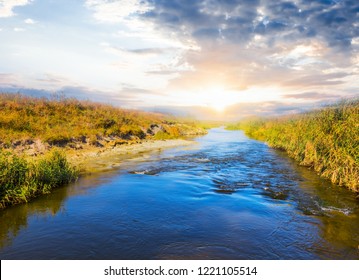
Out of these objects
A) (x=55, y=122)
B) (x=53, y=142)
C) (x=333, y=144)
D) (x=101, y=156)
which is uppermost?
(x=55, y=122)

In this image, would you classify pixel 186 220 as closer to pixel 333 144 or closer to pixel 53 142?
pixel 333 144

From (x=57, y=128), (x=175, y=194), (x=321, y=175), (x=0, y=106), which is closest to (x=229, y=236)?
(x=175, y=194)

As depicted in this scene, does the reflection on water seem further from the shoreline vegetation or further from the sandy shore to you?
the sandy shore

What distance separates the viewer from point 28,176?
1333 cm

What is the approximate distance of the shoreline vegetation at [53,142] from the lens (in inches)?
511

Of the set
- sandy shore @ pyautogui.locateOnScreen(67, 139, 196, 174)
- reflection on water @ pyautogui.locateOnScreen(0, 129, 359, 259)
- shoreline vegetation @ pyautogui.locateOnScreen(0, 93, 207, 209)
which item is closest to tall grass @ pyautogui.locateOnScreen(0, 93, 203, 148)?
shoreline vegetation @ pyautogui.locateOnScreen(0, 93, 207, 209)

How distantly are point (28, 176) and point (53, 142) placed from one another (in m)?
12.6

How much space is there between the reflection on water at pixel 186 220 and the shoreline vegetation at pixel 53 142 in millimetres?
963

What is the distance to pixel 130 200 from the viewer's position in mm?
13734

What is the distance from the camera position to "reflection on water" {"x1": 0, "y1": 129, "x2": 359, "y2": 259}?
345 inches

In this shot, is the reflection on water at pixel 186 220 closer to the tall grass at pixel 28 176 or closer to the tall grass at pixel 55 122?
the tall grass at pixel 28 176

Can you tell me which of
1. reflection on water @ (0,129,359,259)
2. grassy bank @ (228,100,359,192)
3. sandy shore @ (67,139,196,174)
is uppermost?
grassy bank @ (228,100,359,192)

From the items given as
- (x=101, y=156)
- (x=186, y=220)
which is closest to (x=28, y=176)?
(x=186, y=220)

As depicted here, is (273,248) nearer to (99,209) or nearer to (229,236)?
(229,236)
